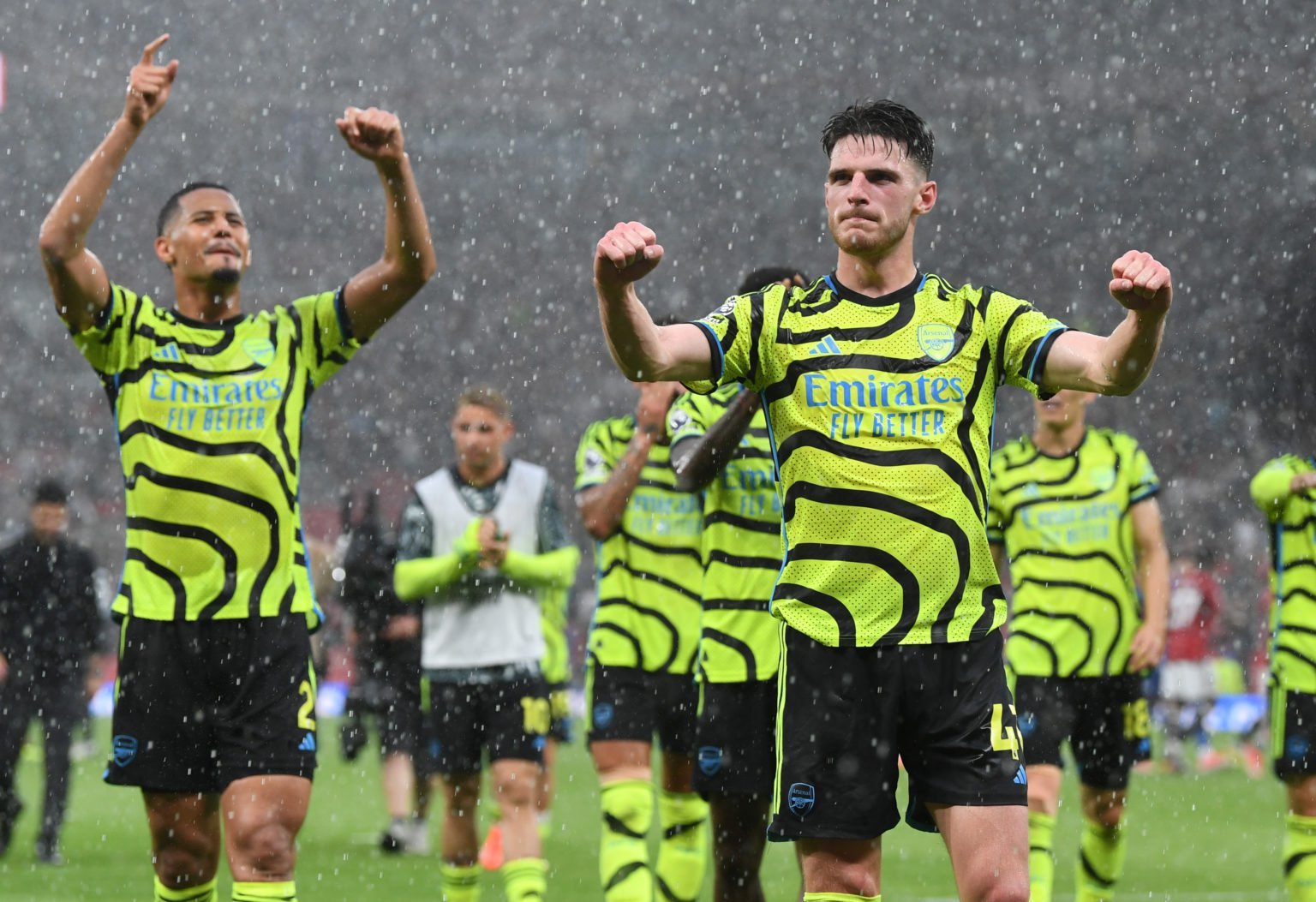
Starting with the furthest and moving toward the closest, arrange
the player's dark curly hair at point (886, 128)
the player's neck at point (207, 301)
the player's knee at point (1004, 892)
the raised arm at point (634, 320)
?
1. the player's neck at point (207, 301)
2. the player's dark curly hair at point (886, 128)
3. the player's knee at point (1004, 892)
4. the raised arm at point (634, 320)

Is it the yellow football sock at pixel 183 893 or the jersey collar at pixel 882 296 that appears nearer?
the jersey collar at pixel 882 296

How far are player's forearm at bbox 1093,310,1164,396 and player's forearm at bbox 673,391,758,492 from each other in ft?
4.74

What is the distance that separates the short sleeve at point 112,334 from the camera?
4949mm

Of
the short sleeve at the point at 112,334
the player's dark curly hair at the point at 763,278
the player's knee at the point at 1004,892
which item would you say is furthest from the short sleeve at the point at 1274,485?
the short sleeve at the point at 112,334

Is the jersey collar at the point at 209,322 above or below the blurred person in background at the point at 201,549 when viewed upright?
above

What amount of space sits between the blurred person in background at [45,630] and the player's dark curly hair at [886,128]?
7.19 m

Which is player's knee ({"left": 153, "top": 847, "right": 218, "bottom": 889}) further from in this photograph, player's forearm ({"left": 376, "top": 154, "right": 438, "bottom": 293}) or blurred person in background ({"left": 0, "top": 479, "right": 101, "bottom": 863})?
blurred person in background ({"left": 0, "top": 479, "right": 101, "bottom": 863})

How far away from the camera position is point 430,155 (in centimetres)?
3241

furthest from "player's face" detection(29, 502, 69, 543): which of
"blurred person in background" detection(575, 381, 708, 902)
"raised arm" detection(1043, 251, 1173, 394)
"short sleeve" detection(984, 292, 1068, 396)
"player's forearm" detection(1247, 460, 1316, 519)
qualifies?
"raised arm" detection(1043, 251, 1173, 394)

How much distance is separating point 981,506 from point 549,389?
25534mm

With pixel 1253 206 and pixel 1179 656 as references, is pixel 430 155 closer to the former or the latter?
pixel 1253 206

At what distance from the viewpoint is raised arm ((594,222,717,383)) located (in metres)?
3.56

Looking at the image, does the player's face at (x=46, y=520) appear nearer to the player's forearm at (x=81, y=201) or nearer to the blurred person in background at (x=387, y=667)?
the blurred person in background at (x=387, y=667)

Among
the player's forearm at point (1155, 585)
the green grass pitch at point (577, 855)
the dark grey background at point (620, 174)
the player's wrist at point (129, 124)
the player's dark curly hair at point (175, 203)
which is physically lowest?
the green grass pitch at point (577, 855)
